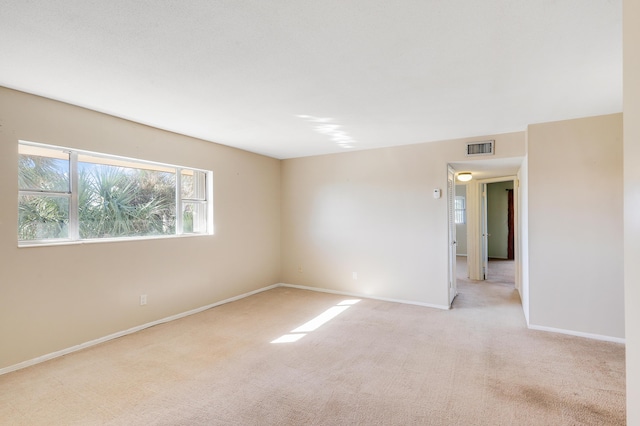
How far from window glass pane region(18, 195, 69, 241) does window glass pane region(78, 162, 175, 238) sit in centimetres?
15

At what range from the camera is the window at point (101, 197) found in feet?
9.52

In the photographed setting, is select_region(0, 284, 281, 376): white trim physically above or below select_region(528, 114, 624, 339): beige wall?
below

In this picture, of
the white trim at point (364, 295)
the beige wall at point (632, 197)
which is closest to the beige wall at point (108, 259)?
the white trim at point (364, 295)

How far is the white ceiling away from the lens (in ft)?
5.41

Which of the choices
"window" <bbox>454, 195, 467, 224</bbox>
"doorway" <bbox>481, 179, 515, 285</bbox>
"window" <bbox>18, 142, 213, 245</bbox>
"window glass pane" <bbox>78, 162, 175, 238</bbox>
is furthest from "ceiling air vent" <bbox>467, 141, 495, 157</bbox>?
"window" <bbox>454, 195, 467, 224</bbox>

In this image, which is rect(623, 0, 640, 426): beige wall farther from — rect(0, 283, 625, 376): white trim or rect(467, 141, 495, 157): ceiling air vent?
rect(467, 141, 495, 157): ceiling air vent

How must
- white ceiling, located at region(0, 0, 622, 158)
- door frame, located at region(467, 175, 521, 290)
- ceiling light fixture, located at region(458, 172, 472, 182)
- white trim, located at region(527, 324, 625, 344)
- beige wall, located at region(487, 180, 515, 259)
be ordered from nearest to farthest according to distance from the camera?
1. white ceiling, located at region(0, 0, 622, 158)
2. white trim, located at region(527, 324, 625, 344)
3. ceiling light fixture, located at region(458, 172, 472, 182)
4. door frame, located at region(467, 175, 521, 290)
5. beige wall, located at region(487, 180, 515, 259)

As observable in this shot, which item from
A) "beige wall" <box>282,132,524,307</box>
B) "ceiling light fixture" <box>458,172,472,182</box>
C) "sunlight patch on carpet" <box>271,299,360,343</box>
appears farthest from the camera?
"ceiling light fixture" <box>458,172,472,182</box>

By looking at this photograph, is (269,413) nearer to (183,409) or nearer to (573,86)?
(183,409)

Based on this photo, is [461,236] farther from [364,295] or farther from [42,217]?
[42,217]

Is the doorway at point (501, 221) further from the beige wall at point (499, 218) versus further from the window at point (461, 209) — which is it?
the window at point (461, 209)

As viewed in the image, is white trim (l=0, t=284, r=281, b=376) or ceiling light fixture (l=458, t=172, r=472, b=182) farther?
ceiling light fixture (l=458, t=172, r=472, b=182)

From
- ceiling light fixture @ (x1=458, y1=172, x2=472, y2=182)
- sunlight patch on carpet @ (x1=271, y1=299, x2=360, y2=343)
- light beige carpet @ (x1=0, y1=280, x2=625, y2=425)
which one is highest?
ceiling light fixture @ (x1=458, y1=172, x2=472, y2=182)

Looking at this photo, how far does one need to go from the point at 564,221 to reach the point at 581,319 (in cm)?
110
